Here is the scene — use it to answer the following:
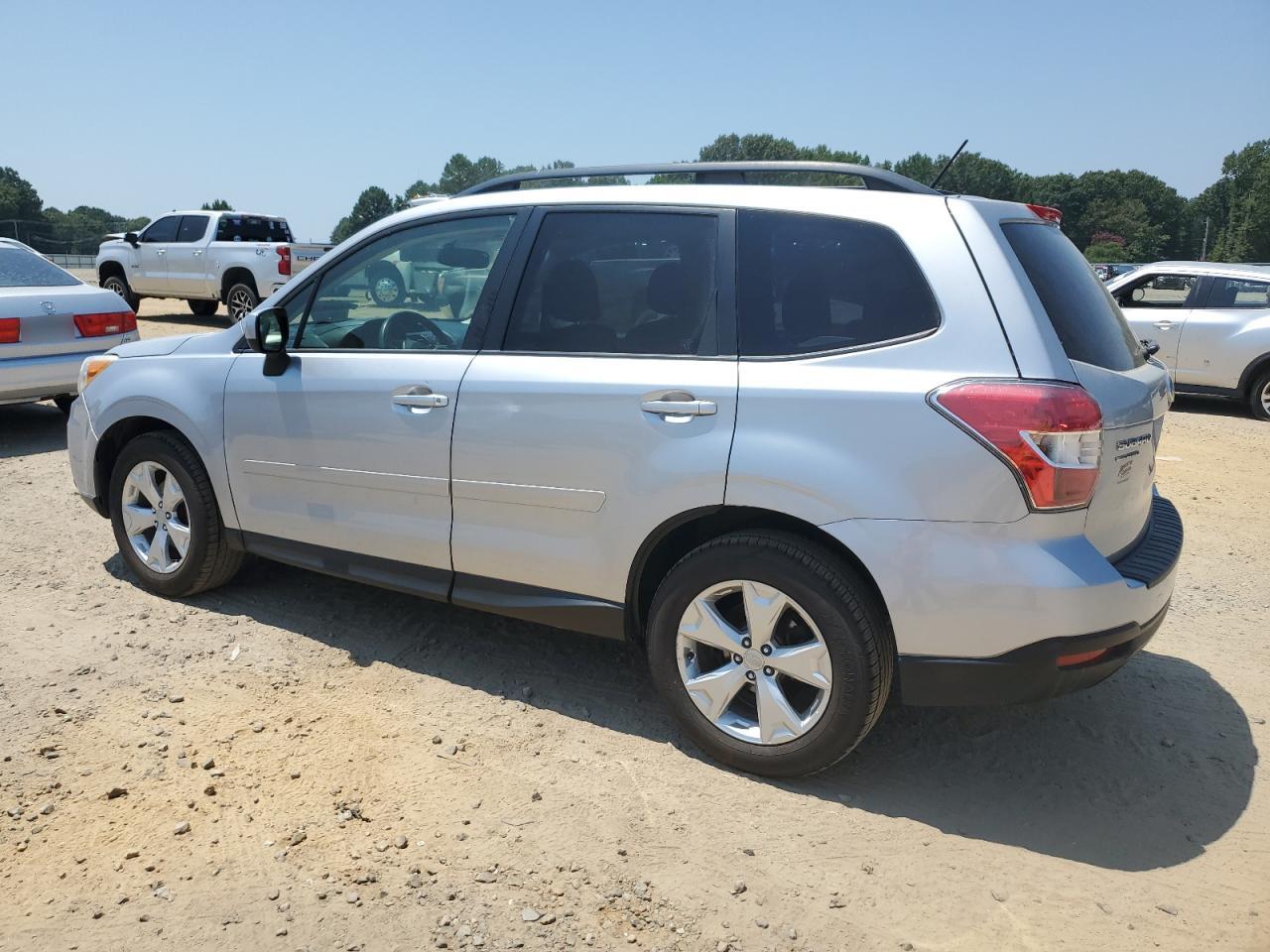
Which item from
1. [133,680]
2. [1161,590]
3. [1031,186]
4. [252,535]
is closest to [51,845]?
[133,680]

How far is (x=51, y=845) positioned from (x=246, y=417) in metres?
1.99

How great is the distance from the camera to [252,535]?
4.58 meters

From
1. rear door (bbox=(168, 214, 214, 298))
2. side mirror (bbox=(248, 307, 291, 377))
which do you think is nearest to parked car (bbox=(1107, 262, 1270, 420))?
side mirror (bbox=(248, 307, 291, 377))

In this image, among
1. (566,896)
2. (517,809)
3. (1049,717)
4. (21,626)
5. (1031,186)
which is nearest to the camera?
(566,896)

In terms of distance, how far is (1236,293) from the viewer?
1171 centimetres

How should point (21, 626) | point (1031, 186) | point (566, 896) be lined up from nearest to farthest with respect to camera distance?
point (566, 896)
point (21, 626)
point (1031, 186)

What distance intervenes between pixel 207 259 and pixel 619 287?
1514cm

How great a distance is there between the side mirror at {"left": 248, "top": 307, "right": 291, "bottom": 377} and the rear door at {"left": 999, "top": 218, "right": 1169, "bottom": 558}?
289 centimetres

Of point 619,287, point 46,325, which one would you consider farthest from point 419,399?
point 46,325

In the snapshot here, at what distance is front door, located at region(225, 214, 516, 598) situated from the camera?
3.92m

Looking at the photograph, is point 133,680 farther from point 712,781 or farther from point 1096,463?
point 1096,463

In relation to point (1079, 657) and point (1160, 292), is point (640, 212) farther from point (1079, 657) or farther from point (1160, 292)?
point (1160, 292)

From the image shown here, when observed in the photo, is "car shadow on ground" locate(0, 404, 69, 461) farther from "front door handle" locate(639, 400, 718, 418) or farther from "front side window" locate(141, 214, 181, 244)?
"front side window" locate(141, 214, 181, 244)

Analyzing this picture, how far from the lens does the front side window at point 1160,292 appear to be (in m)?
12.0
